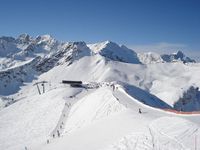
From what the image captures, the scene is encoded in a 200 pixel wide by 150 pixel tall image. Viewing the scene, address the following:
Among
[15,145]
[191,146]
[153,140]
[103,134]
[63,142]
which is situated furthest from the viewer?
[15,145]

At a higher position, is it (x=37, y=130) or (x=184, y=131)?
(x=184, y=131)

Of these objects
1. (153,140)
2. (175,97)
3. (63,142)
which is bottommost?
(175,97)

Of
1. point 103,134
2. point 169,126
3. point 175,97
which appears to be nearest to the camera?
point 169,126

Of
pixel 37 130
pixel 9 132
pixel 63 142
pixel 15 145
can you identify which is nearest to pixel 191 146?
pixel 63 142

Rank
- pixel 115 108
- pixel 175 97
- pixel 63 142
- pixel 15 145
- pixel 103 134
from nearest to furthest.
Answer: pixel 103 134
pixel 63 142
pixel 115 108
pixel 15 145
pixel 175 97

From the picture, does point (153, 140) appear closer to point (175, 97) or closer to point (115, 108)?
point (115, 108)

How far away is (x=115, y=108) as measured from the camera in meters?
53.1

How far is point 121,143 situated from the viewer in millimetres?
30734

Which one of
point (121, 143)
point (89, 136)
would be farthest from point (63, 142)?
point (121, 143)

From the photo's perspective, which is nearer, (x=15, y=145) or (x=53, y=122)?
(x=15, y=145)

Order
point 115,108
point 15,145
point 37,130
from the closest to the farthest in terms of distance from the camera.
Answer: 1. point 115,108
2. point 15,145
3. point 37,130

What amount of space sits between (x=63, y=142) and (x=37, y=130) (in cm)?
2420

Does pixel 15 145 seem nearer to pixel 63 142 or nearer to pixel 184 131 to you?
pixel 63 142

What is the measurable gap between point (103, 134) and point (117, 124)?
2.77 metres
